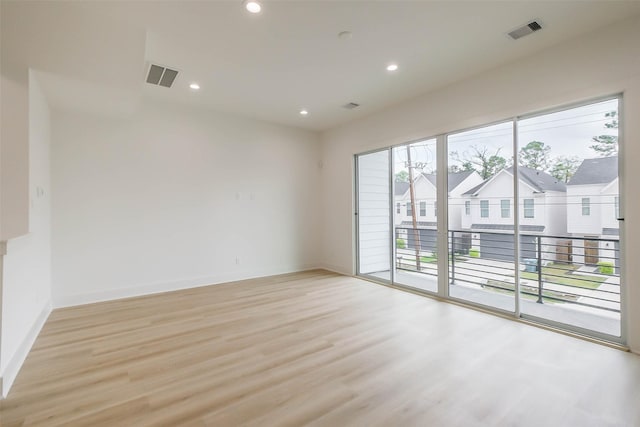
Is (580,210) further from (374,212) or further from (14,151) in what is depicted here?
(14,151)

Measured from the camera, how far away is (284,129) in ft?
19.3

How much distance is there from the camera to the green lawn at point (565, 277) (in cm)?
295

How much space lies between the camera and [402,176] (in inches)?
189

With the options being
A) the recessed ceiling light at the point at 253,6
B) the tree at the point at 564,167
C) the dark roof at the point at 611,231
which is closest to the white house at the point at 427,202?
the tree at the point at 564,167

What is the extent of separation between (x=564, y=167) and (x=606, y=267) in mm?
1070

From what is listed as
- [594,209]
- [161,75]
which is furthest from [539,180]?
[161,75]

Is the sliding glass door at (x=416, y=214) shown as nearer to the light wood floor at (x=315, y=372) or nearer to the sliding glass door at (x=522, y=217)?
the sliding glass door at (x=522, y=217)

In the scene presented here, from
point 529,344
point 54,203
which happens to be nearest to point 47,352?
point 54,203

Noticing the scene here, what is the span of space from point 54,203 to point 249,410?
3896 mm

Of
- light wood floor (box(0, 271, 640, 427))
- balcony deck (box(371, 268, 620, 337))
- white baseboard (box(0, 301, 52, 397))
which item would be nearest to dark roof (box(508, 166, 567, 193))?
balcony deck (box(371, 268, 620, 337))

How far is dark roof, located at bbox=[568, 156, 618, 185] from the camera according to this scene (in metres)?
2.78

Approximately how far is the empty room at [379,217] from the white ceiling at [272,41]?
0.08 ft

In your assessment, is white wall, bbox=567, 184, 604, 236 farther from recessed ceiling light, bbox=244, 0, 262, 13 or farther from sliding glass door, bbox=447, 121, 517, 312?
recessed ceiling light, bbox=244, 0, 262, 13

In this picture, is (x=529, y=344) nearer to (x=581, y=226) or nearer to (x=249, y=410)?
(x=581, y=226)
